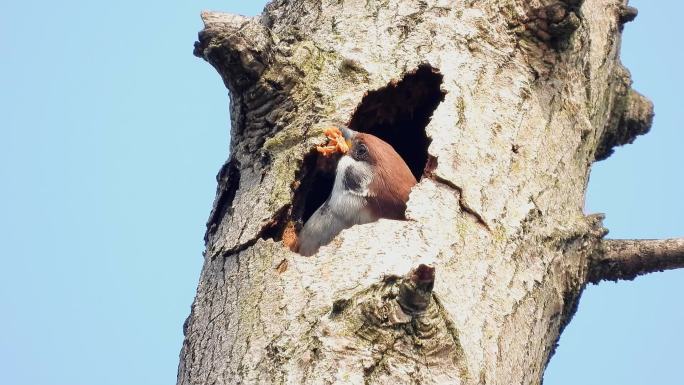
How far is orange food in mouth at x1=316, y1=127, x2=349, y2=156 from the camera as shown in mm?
4789

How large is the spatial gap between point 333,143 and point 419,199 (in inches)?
32.2

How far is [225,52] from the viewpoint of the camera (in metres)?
4.61

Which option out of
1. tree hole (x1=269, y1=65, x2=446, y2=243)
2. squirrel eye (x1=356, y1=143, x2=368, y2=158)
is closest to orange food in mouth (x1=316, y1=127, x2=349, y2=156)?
tree hole (x1=269, y1=65, x2=446, y2=243)

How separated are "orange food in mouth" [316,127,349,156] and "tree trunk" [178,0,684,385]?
0.06 metres

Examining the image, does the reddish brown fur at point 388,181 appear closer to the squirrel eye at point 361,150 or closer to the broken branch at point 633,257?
the squirrel eye at point 361,150

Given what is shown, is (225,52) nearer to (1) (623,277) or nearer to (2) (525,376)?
(2) (525,376)

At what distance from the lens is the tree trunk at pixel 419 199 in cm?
361

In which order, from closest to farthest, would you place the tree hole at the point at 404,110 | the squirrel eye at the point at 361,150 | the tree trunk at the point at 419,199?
the tree trunk at the point at 419,199 < the tree hole at the point at 404,110 < the squirrel eye at the point at 361,150

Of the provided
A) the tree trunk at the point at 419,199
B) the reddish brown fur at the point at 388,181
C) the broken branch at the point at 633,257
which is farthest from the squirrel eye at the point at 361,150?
the broken branch at the point at 633,257

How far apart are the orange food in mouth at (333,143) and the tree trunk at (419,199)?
55 mm

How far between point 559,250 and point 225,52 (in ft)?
5.73

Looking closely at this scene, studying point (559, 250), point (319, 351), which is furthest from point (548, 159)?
point (319, 351)

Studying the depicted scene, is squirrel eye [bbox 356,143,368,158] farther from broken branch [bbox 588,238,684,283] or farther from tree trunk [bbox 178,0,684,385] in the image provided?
broken branch [bbox 588,238,684,283]

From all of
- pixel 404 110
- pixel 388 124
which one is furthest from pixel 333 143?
pixel 388 124
